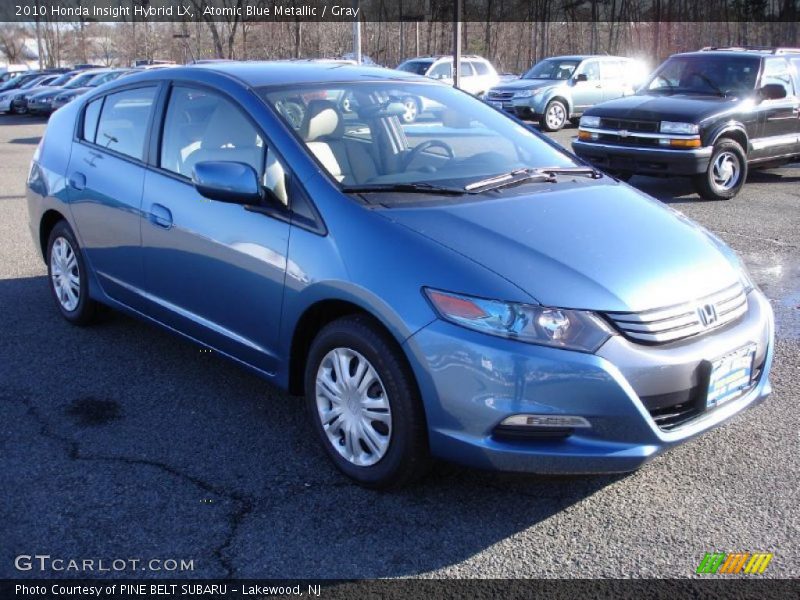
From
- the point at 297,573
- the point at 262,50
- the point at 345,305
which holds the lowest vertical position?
the point at 297,573

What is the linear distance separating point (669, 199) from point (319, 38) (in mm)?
40059

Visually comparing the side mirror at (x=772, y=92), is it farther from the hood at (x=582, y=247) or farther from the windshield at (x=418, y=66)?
the windshield at (x=418, y=66)

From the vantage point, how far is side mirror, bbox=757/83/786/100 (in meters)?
10.7

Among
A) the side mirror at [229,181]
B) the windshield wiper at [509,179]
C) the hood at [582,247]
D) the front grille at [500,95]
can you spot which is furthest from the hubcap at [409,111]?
the front grille at [500,95]

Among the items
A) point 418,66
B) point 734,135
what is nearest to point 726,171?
point 734,135

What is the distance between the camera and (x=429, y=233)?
10.9ft

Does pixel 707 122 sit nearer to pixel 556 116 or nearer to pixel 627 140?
pixel 627 140

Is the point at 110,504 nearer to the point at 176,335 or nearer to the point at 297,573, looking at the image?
the point at 297,573

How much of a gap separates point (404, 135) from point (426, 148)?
0.14 meters

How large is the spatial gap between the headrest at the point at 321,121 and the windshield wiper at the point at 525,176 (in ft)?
2.33

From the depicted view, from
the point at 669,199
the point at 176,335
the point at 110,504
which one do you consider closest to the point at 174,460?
the point at 110,504

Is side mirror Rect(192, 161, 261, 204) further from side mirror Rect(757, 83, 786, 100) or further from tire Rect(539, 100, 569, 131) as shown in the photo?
tire Rect(539, 100, 569, 131)

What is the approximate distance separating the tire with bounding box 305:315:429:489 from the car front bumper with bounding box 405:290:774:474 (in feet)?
0.31

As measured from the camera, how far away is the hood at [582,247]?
311cm
